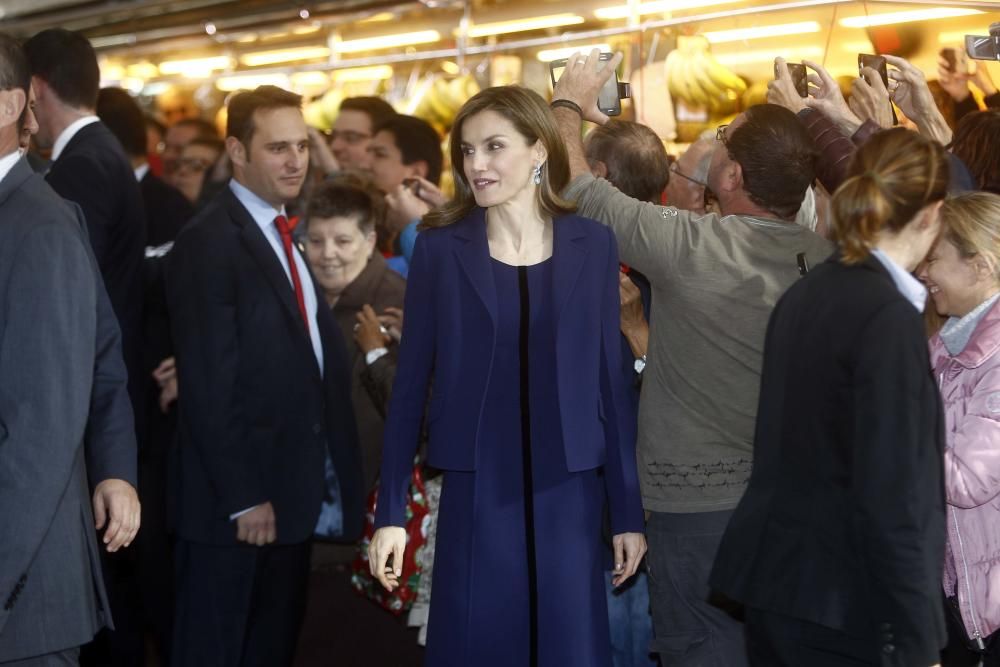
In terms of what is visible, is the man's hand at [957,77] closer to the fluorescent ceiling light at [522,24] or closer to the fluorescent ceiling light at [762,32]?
the fluorescent ceiling light at [762,32]

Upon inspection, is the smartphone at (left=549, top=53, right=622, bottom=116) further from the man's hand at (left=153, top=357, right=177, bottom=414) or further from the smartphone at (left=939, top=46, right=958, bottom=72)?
the man's hand at (left=153, top=357, right=177, bottom=414)

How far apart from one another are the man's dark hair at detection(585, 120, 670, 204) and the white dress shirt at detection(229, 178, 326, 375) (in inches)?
34.8

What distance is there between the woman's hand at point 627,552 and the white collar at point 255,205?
139 cm

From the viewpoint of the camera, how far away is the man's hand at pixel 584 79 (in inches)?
114

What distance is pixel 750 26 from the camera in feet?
13.9

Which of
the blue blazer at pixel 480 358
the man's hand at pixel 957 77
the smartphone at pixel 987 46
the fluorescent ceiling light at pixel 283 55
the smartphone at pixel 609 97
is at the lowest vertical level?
the blue blazer at pixel 480 358

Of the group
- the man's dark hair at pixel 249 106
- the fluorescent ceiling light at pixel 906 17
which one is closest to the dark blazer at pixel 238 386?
the man's dark hair at pixel 249 106

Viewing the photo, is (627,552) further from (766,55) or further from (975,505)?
(766,55)

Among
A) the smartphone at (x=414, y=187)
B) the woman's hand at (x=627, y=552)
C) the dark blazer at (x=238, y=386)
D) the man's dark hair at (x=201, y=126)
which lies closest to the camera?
the woman's hand at (x=627, y=552)

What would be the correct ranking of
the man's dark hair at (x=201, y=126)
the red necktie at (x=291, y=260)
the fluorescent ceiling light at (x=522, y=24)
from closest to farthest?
the red necktie at (x=291, y=260) < the fluorescent ceiling light at (x=522, y=24) < the man's dark hair at (x=201, y=126)

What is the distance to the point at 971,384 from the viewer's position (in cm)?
261

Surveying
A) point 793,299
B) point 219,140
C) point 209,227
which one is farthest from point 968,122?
point 219,140

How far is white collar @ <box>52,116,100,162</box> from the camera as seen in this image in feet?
12.6

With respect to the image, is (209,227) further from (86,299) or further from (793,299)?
(793,299)
